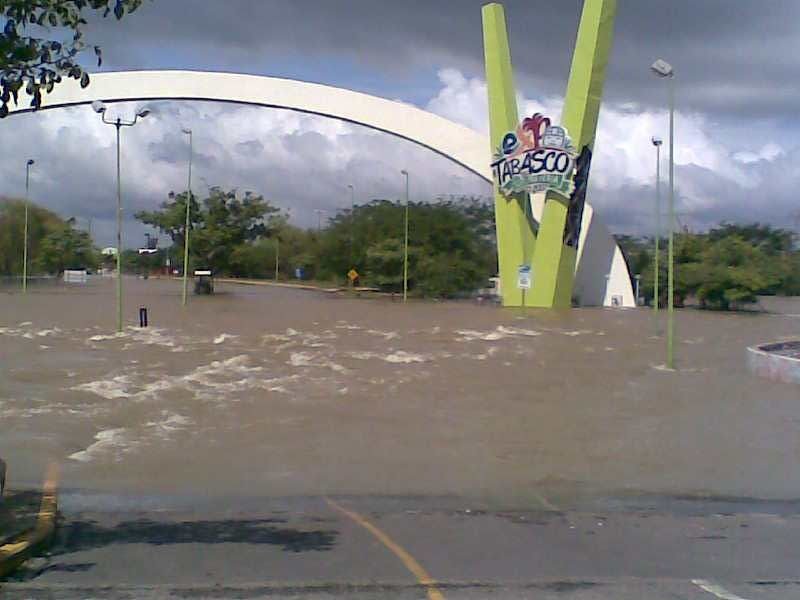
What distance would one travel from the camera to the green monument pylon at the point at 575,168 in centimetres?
5594

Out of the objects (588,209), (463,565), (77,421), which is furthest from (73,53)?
(588,209)

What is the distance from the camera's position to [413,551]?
29.1 feet

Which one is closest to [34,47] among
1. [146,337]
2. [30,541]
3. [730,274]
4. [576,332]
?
[30,541]

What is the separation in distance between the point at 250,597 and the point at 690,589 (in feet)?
10.0

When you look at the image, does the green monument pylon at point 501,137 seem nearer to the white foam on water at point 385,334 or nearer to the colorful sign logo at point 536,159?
the colorful sign logo at point 536,159

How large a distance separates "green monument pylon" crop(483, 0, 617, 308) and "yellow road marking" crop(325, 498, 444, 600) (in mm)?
45911

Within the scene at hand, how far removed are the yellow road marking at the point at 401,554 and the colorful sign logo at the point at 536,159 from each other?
46254 mm

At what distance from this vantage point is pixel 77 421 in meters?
18.9

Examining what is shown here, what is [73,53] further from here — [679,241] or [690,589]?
[679,241]

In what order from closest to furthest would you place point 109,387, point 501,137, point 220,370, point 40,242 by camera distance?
1. point 109,387
2. point 220,370
3. point 501,137
4. point 40,242

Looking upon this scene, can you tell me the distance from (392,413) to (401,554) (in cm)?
1149

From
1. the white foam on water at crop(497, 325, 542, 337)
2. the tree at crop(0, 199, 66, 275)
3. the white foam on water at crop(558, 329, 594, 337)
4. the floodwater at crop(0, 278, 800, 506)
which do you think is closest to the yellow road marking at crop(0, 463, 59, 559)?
the floodwater at crop(0, 278, 800, 506)

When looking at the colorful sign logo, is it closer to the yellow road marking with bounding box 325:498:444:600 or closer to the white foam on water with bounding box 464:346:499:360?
the white foam on water with bounding box 464:346:499:360

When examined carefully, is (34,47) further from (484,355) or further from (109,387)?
(484,355)
